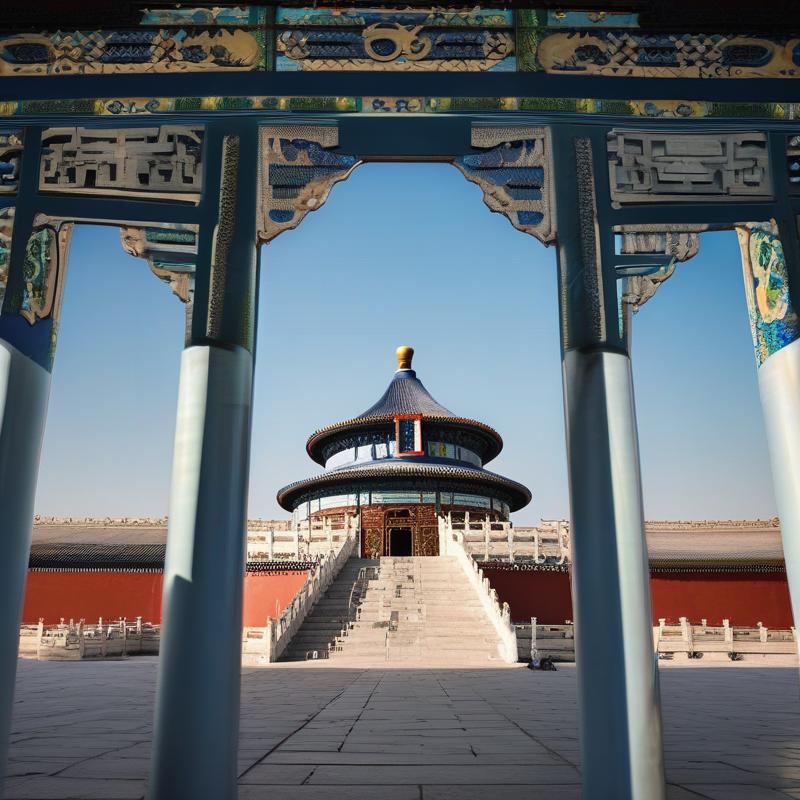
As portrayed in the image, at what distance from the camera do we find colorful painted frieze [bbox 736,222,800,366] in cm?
426

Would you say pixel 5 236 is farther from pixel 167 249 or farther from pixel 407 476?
pixel 407 476

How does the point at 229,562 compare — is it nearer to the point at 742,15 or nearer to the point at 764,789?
the point at 764,789

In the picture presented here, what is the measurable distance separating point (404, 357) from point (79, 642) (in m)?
20.0

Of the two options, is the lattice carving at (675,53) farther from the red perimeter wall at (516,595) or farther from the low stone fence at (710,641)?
the red perimeter wall at (516,595)

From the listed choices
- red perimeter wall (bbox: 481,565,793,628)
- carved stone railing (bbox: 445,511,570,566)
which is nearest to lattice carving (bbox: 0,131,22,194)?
carved stone railing (bbox: 445,511,570,566)

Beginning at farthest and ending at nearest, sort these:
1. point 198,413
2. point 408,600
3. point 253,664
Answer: point 408,600
point 253,664
point 198,413

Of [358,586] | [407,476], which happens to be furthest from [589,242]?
[407,476]

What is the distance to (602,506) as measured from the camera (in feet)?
12.6

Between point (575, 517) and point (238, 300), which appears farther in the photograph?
point (238, 300)

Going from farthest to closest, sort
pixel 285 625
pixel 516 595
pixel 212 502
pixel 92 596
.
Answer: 1. pixel 92 596
2. pixel 516 595
3. pixel 285 625
4. pixel 212 502

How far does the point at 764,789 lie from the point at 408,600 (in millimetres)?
15035

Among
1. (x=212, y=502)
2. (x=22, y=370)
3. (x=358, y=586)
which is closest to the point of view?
(x=212, y=502)

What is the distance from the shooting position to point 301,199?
4.39m

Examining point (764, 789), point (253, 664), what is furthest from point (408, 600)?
point (764, 789)
